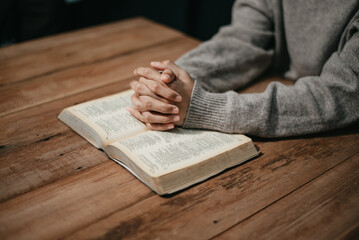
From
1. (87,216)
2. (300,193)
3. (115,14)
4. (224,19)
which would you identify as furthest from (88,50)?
(115,14)

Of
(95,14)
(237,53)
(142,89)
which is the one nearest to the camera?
(142,89)

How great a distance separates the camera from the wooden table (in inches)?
23.8

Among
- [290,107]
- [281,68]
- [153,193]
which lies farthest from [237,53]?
[153,193]

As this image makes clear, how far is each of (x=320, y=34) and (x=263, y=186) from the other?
0.57m

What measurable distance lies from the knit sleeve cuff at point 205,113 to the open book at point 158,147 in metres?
0.02

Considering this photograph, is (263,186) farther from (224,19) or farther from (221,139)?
(224,19)

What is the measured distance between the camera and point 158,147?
76 cm

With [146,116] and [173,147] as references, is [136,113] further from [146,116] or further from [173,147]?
[173,147]

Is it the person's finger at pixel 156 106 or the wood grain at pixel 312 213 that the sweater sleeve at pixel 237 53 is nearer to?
the person's finger at pixel 156 106

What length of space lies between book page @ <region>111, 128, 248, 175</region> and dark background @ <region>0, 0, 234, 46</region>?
1477 mm

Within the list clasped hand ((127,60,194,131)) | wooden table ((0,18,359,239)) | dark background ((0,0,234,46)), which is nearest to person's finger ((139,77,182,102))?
clasped hand ((127,60,194,131))

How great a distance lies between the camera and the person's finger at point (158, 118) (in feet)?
2.65

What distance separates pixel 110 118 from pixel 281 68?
2.19 feet

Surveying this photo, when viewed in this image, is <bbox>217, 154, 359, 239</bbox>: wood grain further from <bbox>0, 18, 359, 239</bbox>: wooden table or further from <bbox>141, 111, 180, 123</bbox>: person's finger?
<bbox>141, 111, 180, 123</bbox>: person's finger
